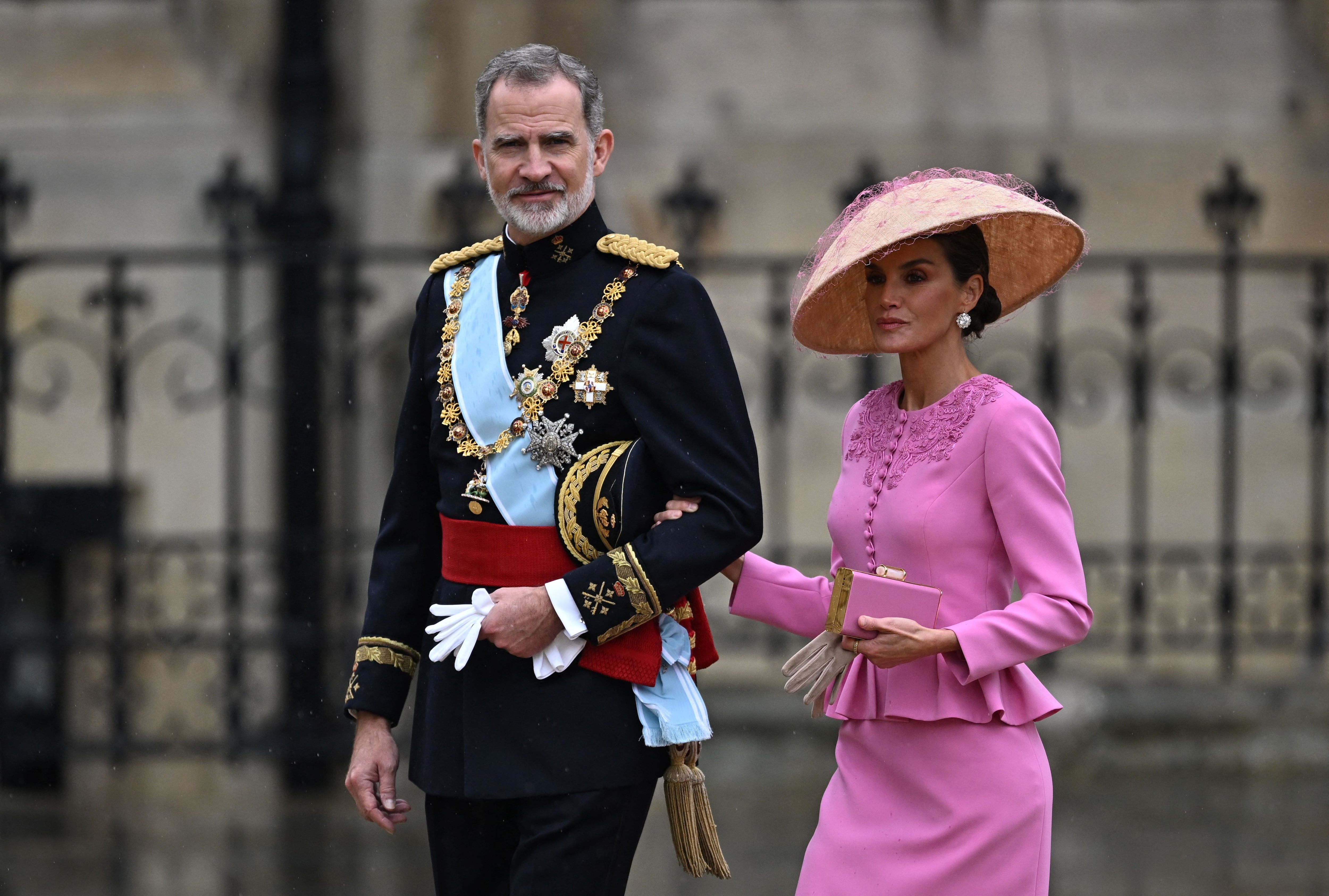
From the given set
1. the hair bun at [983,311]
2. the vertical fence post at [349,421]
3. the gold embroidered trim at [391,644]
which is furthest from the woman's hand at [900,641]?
the vertical fence post at [349,421]

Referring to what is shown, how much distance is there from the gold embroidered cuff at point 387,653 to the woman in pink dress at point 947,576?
0.67 meters

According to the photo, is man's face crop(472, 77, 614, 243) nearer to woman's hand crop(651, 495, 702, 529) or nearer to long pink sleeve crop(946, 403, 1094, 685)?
woman's hand crop(651, 495, 702, 529)

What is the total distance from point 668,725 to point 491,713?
0.88 feet

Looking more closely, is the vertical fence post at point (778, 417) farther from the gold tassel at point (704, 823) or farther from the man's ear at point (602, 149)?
the gold tassel at point (704, 823)

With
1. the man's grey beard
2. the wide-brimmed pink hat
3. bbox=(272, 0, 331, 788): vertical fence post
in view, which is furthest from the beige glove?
bbox=(272, 0, 331, 788): vertical fence post

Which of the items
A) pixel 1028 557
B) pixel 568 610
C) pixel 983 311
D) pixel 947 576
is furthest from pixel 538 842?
pixel 983 311

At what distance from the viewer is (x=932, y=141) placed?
800cm

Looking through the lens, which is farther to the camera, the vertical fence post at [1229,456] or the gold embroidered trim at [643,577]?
the vertical fence post at [1229,456]

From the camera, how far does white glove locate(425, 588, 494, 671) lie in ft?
9.01

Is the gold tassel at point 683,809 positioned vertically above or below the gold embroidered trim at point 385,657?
below

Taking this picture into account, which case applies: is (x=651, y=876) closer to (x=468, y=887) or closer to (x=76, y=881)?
(x=76, y=881)

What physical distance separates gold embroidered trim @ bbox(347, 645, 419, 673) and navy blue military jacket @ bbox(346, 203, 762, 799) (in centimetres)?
2

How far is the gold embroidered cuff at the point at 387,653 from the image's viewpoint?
2.98 m

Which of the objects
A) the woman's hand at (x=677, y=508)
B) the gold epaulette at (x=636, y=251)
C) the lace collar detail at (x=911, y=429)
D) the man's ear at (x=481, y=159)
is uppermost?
the man's ear at (x=481, y=159)
